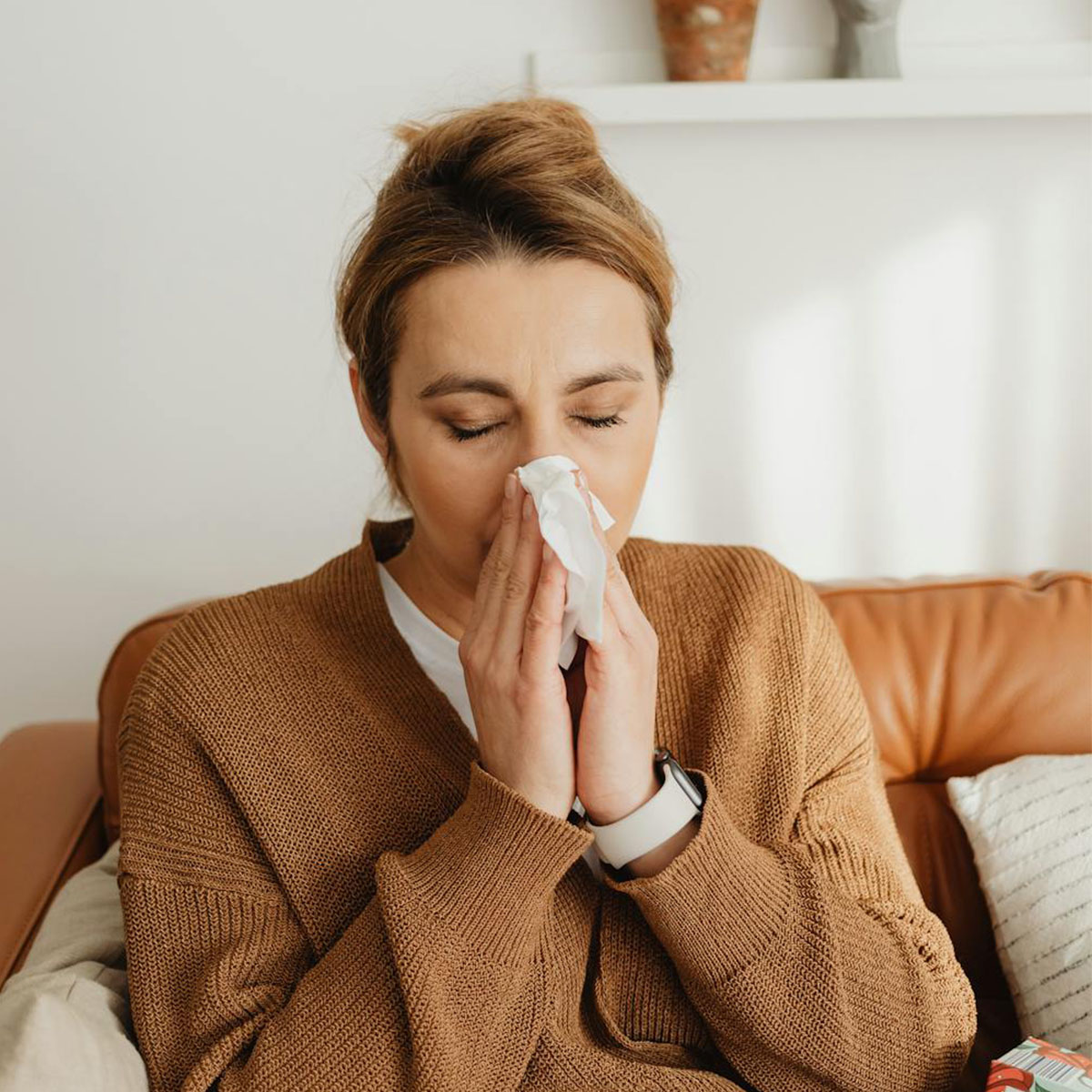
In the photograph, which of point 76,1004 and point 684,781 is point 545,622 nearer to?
point 684,781

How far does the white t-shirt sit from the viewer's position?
136 centimetres

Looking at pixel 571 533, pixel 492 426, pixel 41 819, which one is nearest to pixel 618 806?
pixel 571 533

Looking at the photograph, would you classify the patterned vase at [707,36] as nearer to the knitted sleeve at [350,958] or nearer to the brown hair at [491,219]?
the brown hair at [491,219]

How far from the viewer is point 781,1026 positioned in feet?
3.80

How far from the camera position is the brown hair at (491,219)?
4.02ft

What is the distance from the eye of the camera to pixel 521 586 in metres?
1.15

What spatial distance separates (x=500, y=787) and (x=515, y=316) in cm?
41

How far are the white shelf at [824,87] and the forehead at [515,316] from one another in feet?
2.23

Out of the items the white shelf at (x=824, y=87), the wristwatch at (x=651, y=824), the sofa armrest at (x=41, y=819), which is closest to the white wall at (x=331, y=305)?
the white shelf at (x=824, y=87)

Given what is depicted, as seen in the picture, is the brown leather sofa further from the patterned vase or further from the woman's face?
the patterned vase

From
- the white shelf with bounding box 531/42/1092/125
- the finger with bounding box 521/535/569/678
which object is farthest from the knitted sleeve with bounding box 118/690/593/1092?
Answer: the white shelf with bounding box 531/42/1092/125

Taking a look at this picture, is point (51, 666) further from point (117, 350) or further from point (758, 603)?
point (758, 603)

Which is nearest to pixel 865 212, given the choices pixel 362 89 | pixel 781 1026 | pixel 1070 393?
pixel 1070 393

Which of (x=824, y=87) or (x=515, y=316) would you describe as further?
(x=824, y=87)
